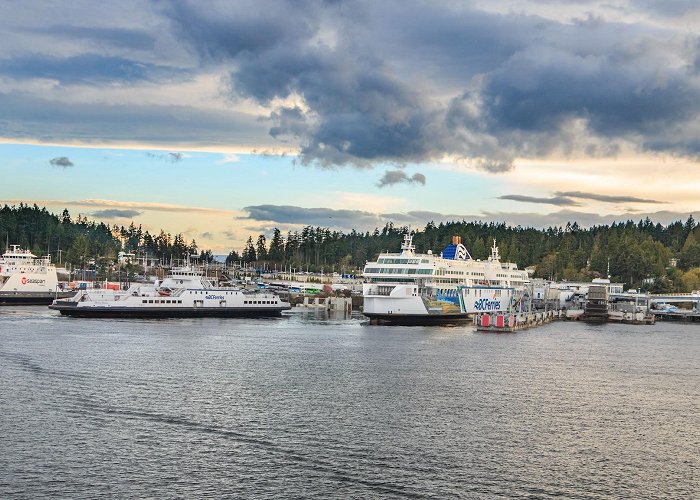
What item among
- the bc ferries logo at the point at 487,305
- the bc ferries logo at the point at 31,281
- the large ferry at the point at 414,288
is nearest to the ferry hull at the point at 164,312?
the large ferry at the point at 414,288

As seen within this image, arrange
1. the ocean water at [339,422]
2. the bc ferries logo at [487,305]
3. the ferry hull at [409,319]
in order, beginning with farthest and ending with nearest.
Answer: the bc ferries logo at [487,305], the ferry hull at [409,319], the ocean water at [339,422]

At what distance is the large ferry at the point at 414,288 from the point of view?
422 feet

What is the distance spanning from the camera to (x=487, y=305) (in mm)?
143875

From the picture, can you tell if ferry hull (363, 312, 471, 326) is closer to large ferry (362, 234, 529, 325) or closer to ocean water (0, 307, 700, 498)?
large ferry (362, 234, 529, 325)

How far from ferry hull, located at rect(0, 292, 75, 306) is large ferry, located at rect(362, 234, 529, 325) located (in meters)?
77.4

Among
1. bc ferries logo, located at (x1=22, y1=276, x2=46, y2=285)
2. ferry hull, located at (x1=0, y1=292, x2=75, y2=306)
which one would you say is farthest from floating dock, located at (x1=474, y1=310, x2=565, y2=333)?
bc ferries logo, located at (x1=22, y1=276, x2=46, y2=285)

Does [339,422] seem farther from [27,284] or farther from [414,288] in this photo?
[27,284]

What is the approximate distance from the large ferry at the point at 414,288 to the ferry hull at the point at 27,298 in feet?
254

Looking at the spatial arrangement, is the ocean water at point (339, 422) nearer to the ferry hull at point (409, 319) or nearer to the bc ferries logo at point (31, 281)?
the ferry hull at point (409, 319)

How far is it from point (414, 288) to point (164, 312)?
142 feet

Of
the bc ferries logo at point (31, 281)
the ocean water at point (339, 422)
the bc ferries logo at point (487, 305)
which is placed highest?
the bc ferries logo at point (31, 281)

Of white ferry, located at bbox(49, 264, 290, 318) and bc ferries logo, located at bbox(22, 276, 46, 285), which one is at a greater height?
bc ferries logo, located at bbox(22, 276, 46, 285)

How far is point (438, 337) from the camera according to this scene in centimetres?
10662

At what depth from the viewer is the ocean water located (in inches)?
1476
